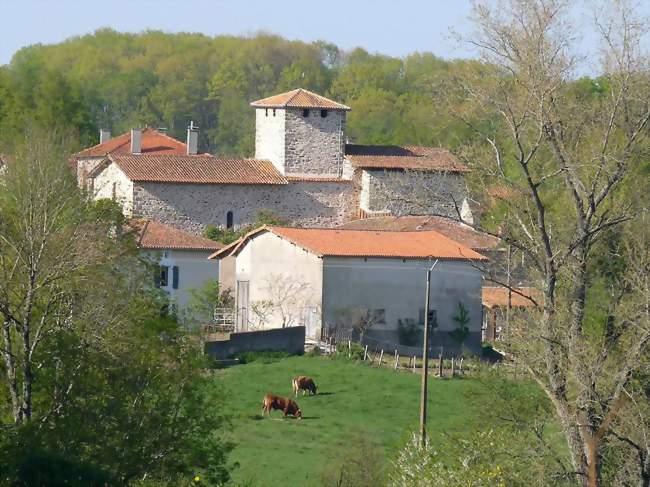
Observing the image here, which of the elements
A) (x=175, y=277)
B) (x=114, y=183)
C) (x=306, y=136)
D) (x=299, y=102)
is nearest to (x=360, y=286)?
(x=175, y=277)

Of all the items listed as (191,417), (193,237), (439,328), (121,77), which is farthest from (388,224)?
(121,77)

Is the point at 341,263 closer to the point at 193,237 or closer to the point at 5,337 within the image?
the point at 193,237

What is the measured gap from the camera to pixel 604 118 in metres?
21.3

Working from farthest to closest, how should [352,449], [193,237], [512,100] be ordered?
[193,237] < [352,449] < [512,100]

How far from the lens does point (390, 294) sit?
4409 centimetres

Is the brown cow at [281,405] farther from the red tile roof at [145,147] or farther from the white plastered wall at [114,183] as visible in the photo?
the red tile roof at [145,147]

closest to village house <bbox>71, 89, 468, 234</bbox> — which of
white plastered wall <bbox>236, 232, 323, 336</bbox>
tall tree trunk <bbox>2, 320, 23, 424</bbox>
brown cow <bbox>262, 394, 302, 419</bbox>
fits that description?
white plastered wall <bbox>236, 232, 323, 336</bbox>

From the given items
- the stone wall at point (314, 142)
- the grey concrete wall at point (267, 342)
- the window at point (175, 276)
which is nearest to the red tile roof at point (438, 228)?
the stone wall at point (314, 142)

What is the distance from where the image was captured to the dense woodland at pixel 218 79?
358 ft

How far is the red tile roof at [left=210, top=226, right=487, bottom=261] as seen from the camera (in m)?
44.2

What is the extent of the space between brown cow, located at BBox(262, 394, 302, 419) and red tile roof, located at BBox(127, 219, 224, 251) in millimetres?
14819

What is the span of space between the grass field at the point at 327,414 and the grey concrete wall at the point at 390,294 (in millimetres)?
2902

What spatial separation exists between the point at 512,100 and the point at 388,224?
32.2m

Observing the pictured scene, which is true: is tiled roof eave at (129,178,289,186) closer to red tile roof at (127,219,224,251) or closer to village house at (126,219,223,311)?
red tile roof at (127,219,224,251)
